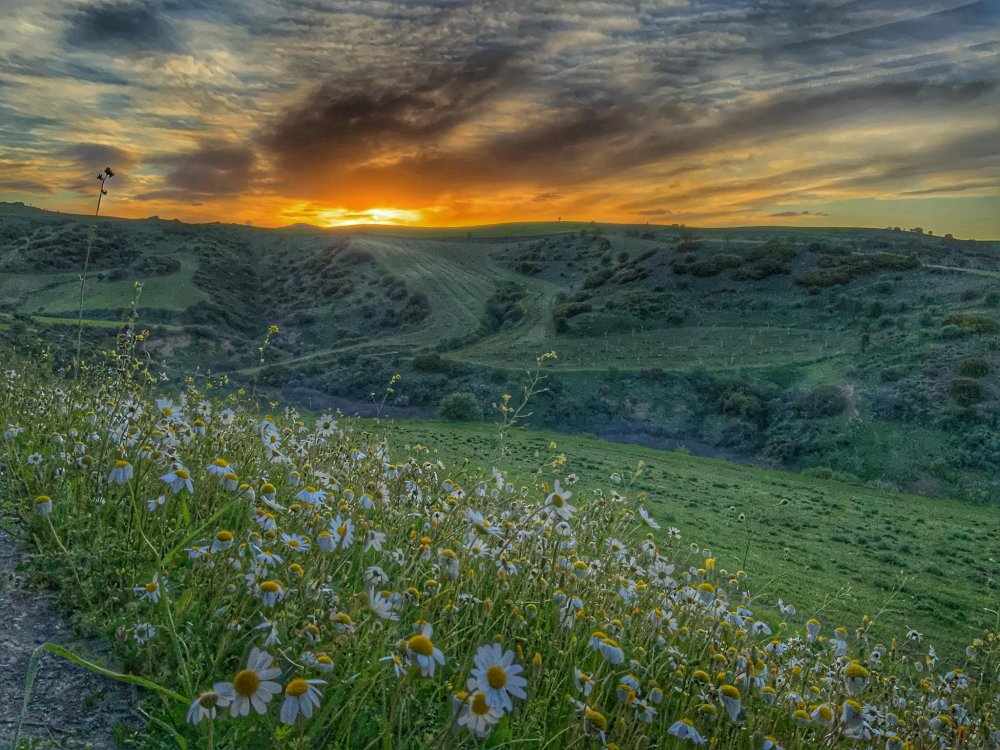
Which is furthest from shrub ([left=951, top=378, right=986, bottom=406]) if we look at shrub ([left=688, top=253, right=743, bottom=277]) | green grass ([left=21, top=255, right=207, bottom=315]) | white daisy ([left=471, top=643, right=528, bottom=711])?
green grass ([left=21, top=255, right=207, bottom=315])

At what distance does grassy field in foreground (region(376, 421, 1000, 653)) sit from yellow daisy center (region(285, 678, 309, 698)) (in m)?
5.40

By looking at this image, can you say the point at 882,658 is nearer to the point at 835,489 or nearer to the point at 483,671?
the point at 483,671

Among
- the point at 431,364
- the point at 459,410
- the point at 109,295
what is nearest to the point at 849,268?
the point at 431,364

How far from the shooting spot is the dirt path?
2.76 meters

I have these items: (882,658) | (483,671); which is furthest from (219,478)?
(882,658)

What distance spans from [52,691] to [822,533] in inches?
761

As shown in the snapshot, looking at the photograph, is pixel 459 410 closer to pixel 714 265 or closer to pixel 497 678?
pixel 497 678

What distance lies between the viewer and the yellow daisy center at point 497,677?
2.14 metres

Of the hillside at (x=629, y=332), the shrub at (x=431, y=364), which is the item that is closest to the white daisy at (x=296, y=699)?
the hillside at (x=629, y=332)

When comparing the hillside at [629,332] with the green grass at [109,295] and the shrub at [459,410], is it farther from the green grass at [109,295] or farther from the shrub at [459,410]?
the shrub at [459,410]

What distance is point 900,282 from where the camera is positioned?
53.2m

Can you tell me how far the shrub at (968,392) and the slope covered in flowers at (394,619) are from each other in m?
35.5

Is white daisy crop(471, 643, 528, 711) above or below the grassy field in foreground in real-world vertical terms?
above

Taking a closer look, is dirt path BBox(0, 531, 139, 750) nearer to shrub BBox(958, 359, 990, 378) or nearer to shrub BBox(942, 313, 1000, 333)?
shrub BBox(958, 359, 990, 378)
